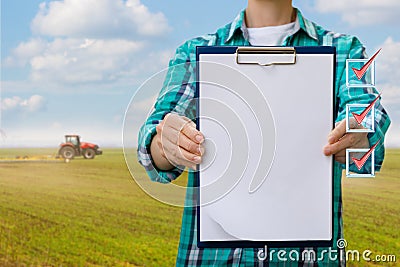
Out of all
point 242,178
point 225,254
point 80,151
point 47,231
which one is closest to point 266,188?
point 242,178

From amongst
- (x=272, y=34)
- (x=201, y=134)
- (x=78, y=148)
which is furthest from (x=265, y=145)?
(x=78, y=148)

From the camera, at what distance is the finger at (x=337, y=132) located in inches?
36.2

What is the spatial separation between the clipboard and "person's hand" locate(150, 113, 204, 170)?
0.07 feet

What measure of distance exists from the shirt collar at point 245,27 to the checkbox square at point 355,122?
0.56 ft

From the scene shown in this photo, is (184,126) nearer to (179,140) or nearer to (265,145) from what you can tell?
(179,140)

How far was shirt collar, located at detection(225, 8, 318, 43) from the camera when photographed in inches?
41.3

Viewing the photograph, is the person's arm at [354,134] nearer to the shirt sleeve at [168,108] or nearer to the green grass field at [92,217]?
the shirt sleeve at [168,108]

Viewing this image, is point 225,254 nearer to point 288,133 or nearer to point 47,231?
point 288,133

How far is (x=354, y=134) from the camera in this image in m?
0.92

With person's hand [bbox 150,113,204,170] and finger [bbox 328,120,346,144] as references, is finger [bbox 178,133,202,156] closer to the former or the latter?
person's hand [bbox 150,113,204,170]

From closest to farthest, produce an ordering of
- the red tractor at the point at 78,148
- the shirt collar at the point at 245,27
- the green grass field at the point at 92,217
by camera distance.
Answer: the shirt collar at the point at 245,27 → the green grass field at the point at 92,217 → the red tractor at the point at 78,148

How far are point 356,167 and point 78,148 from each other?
1610 millimetres

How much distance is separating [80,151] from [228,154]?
1511 mm

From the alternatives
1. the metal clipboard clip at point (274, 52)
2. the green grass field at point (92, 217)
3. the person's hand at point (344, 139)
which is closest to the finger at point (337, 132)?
the person's hand at point (344, 139)
